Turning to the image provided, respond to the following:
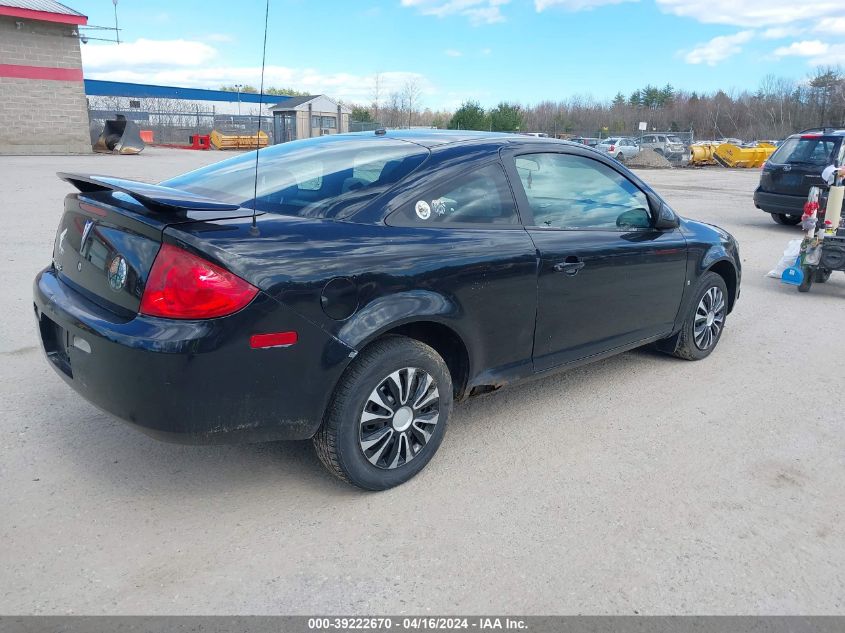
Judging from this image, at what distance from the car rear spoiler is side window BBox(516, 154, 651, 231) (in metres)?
1.72

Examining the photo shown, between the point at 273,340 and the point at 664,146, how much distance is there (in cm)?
3985

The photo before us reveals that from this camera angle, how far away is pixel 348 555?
2738 millimetres

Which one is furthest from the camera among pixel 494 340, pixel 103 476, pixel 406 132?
pixel 406 132

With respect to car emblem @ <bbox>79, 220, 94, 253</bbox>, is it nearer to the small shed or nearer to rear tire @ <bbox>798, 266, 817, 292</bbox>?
rear tire @ <bbox>798, 266, 817, 292</bbox>

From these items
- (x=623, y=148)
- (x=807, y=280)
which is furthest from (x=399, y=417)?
(x=623, y=148)

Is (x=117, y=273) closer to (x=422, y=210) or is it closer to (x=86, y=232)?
(x=86, y=232)

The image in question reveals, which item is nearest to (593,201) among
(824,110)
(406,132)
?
(406,132)

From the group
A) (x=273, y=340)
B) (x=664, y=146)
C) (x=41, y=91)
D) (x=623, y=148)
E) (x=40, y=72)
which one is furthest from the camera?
(x=623, y=148)

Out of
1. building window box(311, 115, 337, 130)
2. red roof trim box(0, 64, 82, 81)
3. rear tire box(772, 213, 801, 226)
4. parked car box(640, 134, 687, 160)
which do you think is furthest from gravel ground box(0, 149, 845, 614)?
building window box(311, 115, 337, 130)

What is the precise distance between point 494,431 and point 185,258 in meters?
2.05

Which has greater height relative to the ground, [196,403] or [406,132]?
[406,132]

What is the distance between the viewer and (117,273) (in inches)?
110

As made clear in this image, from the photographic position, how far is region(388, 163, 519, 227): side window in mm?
3268

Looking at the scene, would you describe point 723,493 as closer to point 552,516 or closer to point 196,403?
point 552,516
